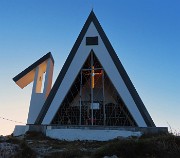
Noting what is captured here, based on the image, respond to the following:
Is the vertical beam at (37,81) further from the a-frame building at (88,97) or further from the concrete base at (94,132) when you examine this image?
the concrete base at (94,132)

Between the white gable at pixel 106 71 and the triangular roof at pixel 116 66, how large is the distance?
0.18 meters

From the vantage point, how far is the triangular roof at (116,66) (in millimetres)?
20500

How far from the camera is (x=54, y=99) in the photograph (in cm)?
2175

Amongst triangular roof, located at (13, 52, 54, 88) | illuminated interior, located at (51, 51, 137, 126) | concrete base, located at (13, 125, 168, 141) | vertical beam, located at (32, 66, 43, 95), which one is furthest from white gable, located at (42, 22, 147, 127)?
triangular roof, located at (13, 52, 54, 88)

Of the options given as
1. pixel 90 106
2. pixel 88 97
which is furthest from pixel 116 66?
pixel 88 97

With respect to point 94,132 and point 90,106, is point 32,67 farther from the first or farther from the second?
point 94,132

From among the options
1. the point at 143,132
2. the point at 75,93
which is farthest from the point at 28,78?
the point at 143,132

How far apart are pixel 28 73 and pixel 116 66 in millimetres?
8202

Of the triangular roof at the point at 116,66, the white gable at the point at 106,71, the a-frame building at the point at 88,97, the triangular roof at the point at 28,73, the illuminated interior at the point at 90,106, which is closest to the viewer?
the a-frame building at the point at 88,97

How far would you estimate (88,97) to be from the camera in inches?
1025

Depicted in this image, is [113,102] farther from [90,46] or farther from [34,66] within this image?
[34,66]

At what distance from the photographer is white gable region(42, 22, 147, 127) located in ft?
67.9

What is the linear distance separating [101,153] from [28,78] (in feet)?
59.8

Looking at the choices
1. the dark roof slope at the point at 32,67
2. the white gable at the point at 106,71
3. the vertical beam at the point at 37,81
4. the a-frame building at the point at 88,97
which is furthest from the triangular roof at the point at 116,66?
the dark roof slope at the point at 32,67
